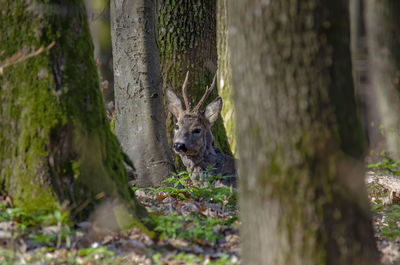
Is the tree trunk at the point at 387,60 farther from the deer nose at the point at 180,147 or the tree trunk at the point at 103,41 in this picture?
the tree trunk at the point at 103,41

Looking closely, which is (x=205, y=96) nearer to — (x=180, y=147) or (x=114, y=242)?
(x=180, y=147)

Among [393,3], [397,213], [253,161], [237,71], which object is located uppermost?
[393,3]

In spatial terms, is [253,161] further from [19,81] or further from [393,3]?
[393,3]

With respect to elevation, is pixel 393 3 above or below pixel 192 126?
above

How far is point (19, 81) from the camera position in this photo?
4148 mm

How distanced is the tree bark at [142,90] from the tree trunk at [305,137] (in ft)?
13.5

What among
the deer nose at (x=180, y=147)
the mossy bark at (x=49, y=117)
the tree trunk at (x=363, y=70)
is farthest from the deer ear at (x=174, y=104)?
the tree trunk at (x=363, y=70)

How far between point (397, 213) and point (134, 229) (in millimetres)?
2596

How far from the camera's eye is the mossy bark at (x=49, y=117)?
406cm

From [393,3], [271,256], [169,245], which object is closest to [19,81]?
[169,245]

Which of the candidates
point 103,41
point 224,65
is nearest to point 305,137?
point 224,65

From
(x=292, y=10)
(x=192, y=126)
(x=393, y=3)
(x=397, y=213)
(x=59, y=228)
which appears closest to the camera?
(x=292, y=10)

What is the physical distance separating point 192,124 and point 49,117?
4158 mm

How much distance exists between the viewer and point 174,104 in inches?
328
